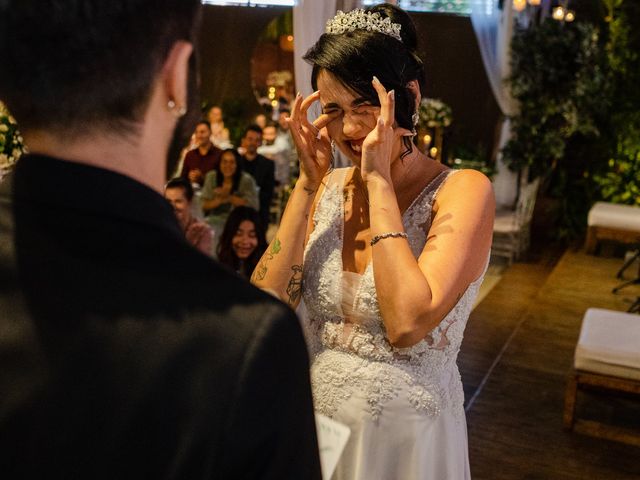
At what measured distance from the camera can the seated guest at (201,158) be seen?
6.46m

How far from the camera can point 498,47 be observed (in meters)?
7.93

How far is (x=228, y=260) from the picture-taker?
15.5 feet

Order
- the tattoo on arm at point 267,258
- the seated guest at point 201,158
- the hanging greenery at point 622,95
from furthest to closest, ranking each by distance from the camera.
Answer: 1. the hanging greenery at point 622,95
2. the seated guest at point 201,158
3. the tattoo on arm at point 267,258

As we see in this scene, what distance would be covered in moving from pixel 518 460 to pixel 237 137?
7.54 m

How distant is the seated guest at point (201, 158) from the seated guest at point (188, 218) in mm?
1688

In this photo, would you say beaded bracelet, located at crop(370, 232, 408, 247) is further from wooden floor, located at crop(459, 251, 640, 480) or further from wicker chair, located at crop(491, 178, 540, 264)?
wicker chair, located at crop(491, 178, 540, 264)

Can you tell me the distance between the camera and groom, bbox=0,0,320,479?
601mm

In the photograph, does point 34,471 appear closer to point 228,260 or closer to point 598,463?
point 598,463

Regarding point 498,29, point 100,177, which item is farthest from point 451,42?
point 100,177

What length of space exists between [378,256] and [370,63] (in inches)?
17.2

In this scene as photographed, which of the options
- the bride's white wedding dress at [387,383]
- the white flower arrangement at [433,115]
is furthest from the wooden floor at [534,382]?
the bride's white wedding dress at [387,383]

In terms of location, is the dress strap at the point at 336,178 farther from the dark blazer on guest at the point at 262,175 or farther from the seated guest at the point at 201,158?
the dark blazer on guest at the point at 262,175

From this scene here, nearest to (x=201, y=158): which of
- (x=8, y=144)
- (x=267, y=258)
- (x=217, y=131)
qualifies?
(x=217, y=131)

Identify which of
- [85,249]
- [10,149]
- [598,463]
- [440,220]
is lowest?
[598,463]
